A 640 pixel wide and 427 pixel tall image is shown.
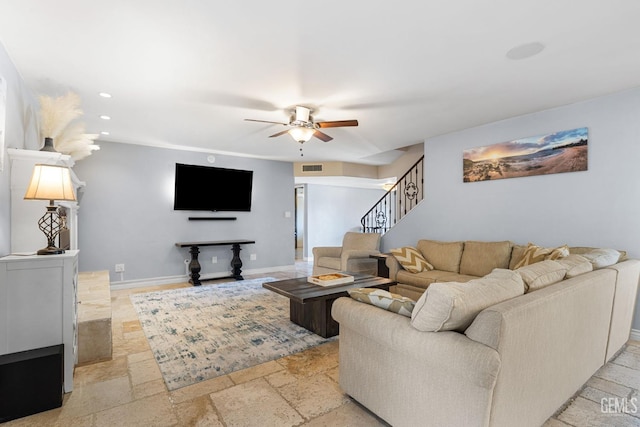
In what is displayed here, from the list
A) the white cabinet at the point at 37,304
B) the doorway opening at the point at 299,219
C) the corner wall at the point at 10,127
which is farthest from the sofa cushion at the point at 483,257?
the doorway opening at the point at 299,219

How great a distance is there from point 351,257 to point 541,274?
3.20 meters

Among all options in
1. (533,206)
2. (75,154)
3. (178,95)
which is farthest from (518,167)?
(75,154)

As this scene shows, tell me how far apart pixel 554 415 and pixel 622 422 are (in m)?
0.38

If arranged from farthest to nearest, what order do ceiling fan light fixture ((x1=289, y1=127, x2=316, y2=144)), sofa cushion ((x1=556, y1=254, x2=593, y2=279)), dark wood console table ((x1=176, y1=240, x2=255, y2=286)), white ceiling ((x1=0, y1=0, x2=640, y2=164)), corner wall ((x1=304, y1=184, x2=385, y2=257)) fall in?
corner wall ((x1=304, y1=184, x2=385, y2=257)), dark wood console table ((x1=176, y1=240, x2=255, y2=286)), ceiling fan light fixture ((x1=289, y1=127, x2=316, y2=144)), sofa cushion ((x1=556, y1=254, x2=593, y2=279)), white ceiling ((x1=0, y1=0, x2=640, y2=164))

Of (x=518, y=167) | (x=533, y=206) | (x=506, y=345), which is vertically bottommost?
(x=506, y=345)

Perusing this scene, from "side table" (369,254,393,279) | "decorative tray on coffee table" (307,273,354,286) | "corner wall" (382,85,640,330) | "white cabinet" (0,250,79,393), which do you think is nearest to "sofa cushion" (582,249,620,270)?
"corner wall" (382,85,640,330)

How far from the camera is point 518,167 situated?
3977mm

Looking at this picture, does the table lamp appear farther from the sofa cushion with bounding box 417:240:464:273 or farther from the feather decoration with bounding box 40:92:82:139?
the sofa cushion with bounding box 417:240:464:273

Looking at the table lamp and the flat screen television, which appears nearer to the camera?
the table lamp

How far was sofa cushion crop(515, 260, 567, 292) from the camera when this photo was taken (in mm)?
1778

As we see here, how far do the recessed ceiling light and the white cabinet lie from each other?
3.52m

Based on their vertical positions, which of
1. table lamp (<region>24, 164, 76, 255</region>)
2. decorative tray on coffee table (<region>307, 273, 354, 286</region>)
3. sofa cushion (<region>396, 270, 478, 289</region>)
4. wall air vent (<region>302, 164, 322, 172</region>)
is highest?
Answer: wall air vent (<region>302, 164, 322, 172</region>)

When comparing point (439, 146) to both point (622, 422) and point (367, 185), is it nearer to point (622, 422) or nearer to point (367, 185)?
point (622, 422)

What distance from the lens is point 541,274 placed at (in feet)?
6.10
